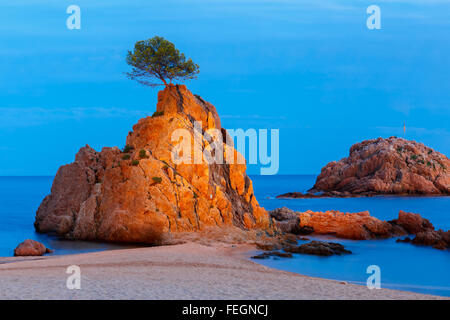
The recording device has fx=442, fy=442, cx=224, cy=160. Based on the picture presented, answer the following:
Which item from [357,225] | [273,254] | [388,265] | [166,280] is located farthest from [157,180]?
[357,225]

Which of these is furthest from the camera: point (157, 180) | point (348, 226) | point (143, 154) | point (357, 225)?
point (348, 226)

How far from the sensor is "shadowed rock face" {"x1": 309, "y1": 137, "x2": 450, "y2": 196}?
74500 millimetres

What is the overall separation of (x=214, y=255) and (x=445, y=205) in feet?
169

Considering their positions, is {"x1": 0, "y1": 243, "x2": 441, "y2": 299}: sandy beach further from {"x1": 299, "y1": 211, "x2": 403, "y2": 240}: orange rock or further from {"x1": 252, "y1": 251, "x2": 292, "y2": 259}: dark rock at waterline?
{"x1": 299, "y1": 211, "x2": 403, "y2": 240}: orange rock

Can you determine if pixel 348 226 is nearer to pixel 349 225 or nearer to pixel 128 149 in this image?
pixel 349 225

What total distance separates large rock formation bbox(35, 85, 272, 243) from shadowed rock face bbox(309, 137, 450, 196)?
1998 inches

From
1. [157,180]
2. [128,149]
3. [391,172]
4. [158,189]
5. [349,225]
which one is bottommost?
[349,225]

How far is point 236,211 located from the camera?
1053 inches

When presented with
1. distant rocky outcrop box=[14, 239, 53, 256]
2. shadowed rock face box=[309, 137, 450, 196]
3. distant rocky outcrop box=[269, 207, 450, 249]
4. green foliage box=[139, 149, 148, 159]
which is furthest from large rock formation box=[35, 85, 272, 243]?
shadowed rock face box=[309, 137, 450, 196]

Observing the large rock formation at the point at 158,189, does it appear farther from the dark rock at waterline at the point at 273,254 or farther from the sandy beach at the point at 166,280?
the dark rock at waterline at the point at 273,254

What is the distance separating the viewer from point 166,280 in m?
14.9

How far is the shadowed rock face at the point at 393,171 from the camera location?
7450cm

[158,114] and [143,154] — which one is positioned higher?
[158,114]

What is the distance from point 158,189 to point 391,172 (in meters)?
60.7
